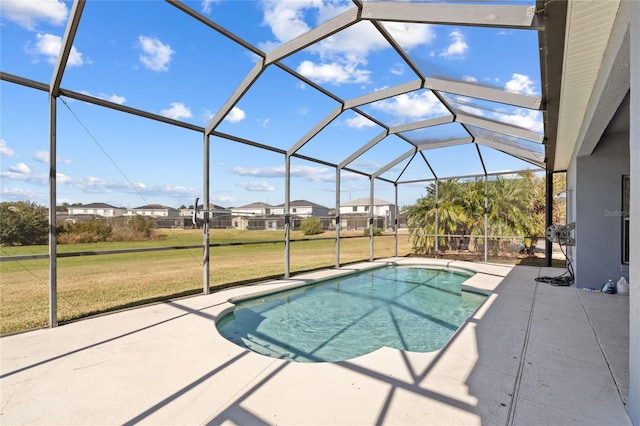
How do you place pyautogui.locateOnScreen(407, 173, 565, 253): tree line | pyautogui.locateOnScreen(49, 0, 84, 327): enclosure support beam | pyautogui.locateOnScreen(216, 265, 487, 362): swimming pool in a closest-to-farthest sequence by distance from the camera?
pyautogui.locateOnScreen(49, 0, 84, 327): enclosure support beam < pyautogui.locateOnScreen(216, 265, 487, 362): swimming pool < pyautogui.locateOnScreen(407, 173, 565, 253): tree line

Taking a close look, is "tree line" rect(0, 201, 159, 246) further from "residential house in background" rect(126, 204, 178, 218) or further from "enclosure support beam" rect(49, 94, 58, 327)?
"residential house in background" rect(126, 204, 178, 218)

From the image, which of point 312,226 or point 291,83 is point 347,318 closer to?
point 291,83

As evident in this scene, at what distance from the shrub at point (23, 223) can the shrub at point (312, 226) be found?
571 centimetres

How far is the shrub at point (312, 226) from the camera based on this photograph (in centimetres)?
939

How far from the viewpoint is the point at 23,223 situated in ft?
15.1

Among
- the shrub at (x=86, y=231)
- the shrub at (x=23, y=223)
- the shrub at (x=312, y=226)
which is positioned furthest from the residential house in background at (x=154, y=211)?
the shrub at (x=312, y=226)

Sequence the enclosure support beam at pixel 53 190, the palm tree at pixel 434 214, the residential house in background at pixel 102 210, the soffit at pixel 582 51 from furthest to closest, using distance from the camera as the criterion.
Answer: the palm tree at pixel 434 214 < the residential house in background at pixel 102 210 < the enclosure support beam at pixel 53 190 < the soffit at pixel 582 51

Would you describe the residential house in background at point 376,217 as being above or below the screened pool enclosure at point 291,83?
below

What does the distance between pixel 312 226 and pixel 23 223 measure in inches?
253

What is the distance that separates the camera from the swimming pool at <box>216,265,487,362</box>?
14.0 feet

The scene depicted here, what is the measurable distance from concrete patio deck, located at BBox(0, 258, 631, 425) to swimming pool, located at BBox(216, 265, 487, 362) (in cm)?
79

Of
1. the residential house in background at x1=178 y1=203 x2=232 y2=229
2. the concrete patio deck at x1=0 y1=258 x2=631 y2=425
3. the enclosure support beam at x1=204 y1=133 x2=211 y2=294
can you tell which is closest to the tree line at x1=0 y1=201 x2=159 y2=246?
the concrete patio deck at x1=0 y1=258 x2=631 y2=425

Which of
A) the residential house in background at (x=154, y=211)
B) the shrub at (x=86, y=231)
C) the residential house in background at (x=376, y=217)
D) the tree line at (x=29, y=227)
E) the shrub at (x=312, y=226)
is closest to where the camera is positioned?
the tree line at (x=29, y=227)

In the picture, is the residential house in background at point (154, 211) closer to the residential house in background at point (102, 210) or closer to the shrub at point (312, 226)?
the residential house in background at point (102, 210)
